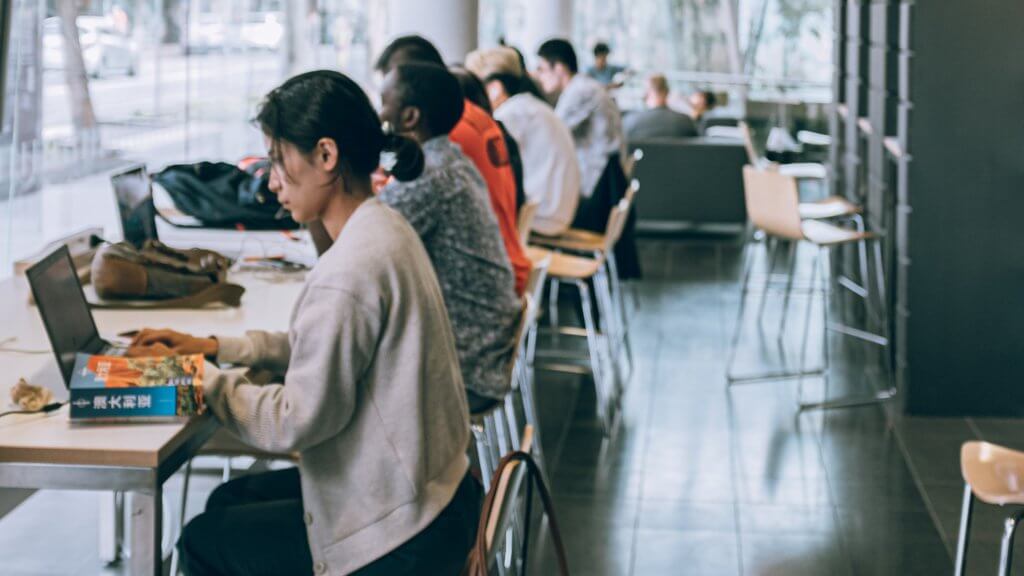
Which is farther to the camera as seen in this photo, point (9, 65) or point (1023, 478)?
point (9, 65)

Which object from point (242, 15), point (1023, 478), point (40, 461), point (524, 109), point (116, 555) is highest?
point (242, 15)

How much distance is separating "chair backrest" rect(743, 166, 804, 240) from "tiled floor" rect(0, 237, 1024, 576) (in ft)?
2.06

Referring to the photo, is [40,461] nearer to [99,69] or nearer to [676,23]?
[99,69]

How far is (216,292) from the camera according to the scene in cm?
292

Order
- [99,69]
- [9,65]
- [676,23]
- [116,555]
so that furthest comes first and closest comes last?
[676,23]
[99,69]
[9,65]
[116,555]

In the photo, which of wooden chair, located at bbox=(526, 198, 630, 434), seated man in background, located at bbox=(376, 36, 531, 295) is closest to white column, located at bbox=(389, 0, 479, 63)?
wooden chair, located at bbox=(526, 198, 630, 434)

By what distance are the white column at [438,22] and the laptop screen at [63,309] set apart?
3.81 meters

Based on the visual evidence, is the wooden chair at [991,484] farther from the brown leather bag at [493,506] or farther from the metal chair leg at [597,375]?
the metal chair leg at [597,375]

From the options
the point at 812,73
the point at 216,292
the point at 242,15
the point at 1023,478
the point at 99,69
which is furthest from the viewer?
the point at 812,73

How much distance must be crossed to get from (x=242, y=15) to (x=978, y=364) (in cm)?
455

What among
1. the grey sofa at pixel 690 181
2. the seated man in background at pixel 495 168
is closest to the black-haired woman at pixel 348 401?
the seated man in background at pixel 495 168

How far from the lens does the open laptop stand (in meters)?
2.14

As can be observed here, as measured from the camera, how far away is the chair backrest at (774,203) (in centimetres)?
511

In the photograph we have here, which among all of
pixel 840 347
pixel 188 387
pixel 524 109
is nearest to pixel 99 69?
pixel 524 109
